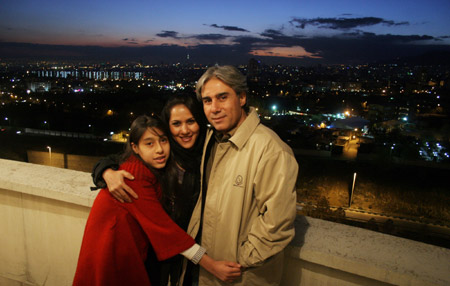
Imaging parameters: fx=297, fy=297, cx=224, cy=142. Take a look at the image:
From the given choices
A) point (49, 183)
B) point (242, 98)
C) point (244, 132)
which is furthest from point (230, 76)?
point (49, 183)

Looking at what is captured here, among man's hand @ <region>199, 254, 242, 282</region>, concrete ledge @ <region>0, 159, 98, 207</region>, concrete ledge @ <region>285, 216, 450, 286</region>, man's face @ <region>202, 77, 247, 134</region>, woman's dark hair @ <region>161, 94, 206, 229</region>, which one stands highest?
man's face @ <region>202, 77, 247, 134</region>

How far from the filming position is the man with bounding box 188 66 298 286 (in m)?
1.28

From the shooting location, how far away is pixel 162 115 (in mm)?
1852

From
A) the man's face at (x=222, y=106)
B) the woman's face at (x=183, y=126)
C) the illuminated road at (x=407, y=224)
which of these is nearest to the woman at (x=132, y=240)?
the woman's face at (x=183, y=126)

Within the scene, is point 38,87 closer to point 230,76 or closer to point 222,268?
point 230,76

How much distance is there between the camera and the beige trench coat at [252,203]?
1.27 metres

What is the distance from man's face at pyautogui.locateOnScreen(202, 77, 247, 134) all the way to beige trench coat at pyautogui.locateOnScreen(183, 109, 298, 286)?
102 millimetres

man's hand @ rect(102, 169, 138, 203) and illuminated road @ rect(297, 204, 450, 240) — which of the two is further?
illuminated road @ rect(297, 204, 450, 240)

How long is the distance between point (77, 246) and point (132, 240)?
2.64ft

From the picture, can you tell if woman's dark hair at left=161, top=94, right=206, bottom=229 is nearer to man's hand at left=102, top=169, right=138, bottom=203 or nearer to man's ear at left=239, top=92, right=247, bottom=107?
man's hand at left=102, top=169, right=138, bottom=203

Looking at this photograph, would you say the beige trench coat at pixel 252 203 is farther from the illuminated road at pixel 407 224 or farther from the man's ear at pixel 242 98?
the illuminated road at pixel 407 224

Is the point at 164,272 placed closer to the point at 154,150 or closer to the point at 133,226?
the point at 133,226

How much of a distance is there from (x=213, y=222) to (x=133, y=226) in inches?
14.8

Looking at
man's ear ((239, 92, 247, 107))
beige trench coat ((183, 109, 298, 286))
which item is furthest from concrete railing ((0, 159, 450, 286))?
man's ear ((239, 92, 247, 107))
